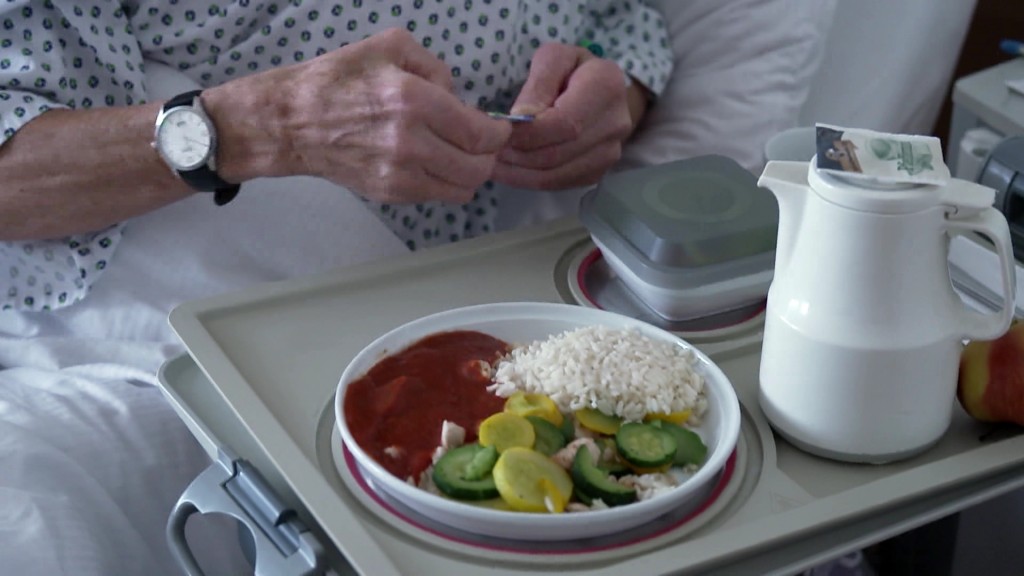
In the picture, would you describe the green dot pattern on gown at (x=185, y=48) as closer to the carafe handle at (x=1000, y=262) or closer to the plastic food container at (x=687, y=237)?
the plastic food container at (x=687, y=237)

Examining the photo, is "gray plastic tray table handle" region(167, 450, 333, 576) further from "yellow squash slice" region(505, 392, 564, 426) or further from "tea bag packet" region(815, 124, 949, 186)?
"tea bag packet" region(815, 124, 949, 186)

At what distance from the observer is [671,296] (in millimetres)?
963

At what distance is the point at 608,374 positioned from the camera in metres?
0.83

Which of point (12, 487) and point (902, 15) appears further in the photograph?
point (902, 15)

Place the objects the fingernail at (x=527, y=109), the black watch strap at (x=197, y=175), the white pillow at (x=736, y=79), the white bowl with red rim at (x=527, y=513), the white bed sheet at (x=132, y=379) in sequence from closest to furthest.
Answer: the white bowl with red rim at (x=527, y=513)
the white bed sheet at (x=132, y=379)
the black watch strap at (x=197, y=175)
the fingernail at (x=527, y=109)
the white pillow at (x=736, y=79)

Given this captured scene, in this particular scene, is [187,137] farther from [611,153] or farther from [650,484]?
[650,484]

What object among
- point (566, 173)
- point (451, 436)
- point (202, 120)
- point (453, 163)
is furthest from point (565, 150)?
point (451, 436)

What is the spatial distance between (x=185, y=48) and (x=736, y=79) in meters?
0.65

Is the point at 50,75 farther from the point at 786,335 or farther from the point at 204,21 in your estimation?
the point at 786,335

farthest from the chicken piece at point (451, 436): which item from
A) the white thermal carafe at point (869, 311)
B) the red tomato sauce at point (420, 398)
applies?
the white thermal carafe at point (869, 311)

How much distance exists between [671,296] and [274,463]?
0.37 meters

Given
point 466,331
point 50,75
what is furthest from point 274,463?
point 50,75

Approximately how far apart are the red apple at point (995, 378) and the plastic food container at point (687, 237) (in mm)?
200

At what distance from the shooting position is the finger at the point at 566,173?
3.91ft
